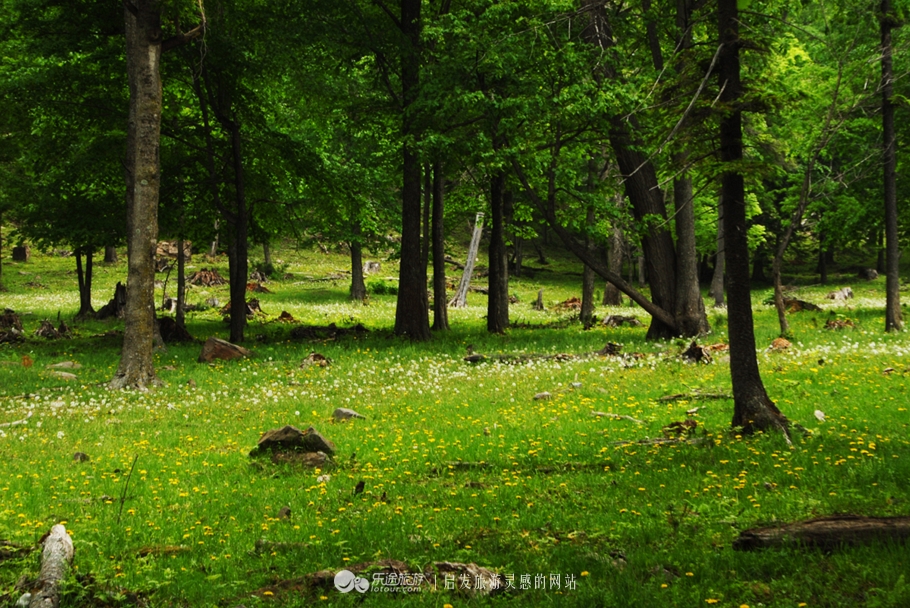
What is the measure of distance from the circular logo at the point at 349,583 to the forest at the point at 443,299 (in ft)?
0.31

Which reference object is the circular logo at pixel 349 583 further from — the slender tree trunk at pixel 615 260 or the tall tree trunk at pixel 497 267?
the slender tree trunk at pixel 615 260

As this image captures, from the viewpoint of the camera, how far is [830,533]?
6.18 metres

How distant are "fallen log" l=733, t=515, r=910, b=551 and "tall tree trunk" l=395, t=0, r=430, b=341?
17787 mm

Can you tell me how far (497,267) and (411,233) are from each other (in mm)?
4445

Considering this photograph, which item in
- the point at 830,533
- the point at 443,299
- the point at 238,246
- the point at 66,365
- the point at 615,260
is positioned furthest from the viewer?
the point at 615,260

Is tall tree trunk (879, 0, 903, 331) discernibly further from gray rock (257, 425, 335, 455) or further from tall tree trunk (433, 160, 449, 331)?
gray rock (257, 425, 335, 455)

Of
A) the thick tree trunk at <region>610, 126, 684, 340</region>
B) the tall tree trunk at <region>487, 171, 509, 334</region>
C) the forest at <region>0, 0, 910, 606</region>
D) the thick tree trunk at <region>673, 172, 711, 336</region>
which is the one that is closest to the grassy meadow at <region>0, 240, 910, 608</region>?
the forest at <region>0, 0, 910, 606</region>

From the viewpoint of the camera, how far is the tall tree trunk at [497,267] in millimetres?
26172

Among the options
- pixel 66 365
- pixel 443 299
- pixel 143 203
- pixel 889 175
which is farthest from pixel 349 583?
pixel 889 175

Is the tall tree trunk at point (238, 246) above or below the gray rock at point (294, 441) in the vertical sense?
above

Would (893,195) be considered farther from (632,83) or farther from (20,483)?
(20,483)

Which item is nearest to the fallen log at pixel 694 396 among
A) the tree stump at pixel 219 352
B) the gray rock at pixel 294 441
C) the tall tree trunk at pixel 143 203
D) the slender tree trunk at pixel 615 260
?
the gray rock at pixel 294 441

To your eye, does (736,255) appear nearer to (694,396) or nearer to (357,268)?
(694,396)

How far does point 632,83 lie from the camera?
21.1 m
